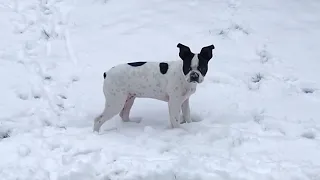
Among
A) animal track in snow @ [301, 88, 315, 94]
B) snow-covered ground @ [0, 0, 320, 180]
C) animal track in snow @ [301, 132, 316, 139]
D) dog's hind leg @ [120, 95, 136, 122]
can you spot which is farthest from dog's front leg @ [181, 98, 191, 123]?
animal track in snow @ [301, 88, 315, 94]

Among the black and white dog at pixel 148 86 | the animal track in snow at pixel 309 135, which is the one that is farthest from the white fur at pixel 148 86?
the animal track in snow at pixel 309 135

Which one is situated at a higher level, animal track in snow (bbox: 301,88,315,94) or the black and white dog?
the black and white dog

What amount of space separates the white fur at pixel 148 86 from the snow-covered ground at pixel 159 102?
0.97ft

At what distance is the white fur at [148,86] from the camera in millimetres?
5281

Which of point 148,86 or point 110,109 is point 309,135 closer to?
point 148,86

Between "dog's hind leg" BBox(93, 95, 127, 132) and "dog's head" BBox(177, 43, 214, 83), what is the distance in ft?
2.73

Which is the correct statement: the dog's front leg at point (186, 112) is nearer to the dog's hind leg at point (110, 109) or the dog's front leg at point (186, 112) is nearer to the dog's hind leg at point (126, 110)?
the dog's hind leg at point (126, 110)

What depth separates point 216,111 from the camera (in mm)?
5957

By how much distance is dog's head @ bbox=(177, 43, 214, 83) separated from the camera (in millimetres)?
4973

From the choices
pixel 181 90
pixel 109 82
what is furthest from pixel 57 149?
pixel 181 90

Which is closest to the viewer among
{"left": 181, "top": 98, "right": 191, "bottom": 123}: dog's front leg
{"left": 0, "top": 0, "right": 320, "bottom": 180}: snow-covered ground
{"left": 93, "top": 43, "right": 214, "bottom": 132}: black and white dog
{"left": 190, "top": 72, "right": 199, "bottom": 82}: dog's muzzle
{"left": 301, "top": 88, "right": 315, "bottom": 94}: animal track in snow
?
{"left": 0, "top": 0, "right": 320, "bottom": 180}: snow-covered ground

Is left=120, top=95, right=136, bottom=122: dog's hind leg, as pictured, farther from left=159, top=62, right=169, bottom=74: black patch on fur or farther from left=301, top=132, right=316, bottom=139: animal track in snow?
left=301, top=132, right=316, bottom=139: animal track in snow

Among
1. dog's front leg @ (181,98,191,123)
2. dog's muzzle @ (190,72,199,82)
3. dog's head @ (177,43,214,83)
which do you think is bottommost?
dog's front leg @ (181,98,191,123)

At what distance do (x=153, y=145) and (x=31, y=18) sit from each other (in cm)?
489
